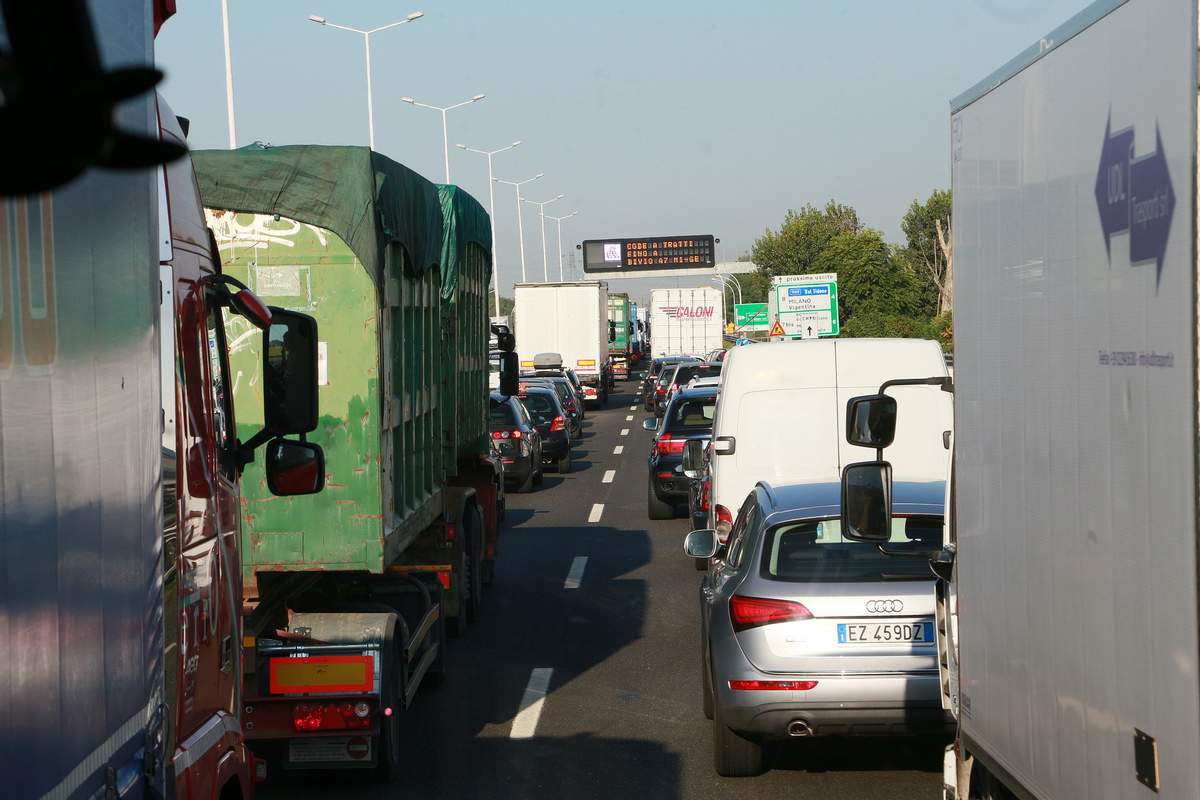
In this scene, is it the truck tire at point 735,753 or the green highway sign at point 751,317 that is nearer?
the truck tire at point 735,753

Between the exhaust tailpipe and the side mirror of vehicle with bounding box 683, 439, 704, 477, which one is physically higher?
the side mirror of vehicle with bounding box 683, 439, 704, 477

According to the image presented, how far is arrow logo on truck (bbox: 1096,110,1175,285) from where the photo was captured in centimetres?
267

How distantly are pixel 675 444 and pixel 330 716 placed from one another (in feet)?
39.1

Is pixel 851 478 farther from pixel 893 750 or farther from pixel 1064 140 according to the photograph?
pixel 893 750

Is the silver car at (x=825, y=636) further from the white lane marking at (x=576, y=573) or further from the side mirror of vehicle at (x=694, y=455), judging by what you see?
the white lane marking at (x=576, y=573)

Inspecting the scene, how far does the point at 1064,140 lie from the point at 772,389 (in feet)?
29.4

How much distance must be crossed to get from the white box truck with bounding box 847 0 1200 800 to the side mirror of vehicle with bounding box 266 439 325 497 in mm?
2066

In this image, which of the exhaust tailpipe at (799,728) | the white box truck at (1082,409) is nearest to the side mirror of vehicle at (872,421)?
the white box truck at (1082,409)

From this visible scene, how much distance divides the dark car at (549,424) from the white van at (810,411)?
14.9 m

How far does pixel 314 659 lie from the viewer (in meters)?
7.71

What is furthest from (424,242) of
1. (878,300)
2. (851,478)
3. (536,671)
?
(878,300)

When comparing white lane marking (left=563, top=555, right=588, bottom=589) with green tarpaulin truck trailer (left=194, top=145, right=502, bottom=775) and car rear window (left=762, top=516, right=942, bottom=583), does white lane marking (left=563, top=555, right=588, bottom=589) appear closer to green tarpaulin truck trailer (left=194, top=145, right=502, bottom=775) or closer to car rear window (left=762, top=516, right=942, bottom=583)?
green tarpaulin truck trailer (left=194, top=145, right=502, bottom=775)

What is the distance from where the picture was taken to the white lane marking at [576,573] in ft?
49.3

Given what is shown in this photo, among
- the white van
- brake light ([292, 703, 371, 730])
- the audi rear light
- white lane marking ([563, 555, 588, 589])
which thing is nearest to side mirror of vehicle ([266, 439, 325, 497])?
the audi rear light
